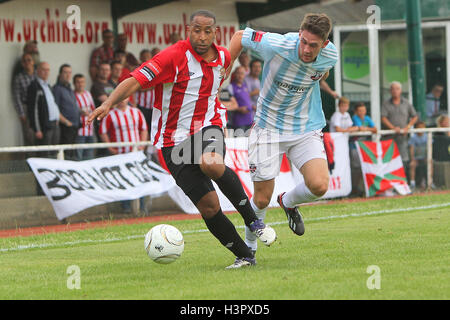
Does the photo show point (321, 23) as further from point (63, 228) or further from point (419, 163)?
point (419, 163)

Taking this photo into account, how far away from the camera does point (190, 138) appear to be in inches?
310

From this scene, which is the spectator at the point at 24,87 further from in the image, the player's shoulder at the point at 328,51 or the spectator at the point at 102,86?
the player's shoulder at the point at 328,51

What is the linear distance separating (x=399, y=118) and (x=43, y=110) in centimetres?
712

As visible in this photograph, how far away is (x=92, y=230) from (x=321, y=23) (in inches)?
225

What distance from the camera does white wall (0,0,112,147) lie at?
1578 cm

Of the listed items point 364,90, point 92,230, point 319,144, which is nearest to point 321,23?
point 319,144

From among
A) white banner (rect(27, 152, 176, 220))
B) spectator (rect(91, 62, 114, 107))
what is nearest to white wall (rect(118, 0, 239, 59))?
spectator (rect(91, 62, 114, 107))

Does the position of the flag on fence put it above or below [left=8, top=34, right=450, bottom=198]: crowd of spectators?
below

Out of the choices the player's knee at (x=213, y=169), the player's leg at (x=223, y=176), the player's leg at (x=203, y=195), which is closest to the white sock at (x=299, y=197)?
the player's leg at (x=223, y=176)

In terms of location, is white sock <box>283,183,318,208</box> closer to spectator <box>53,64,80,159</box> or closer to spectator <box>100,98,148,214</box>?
spectator <box>100,98,148,214</box>

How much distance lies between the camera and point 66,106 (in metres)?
14.6

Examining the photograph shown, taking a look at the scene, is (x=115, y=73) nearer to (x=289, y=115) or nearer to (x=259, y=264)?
(x=289, y=115)

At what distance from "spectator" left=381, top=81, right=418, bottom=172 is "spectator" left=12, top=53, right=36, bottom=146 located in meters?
6.71
